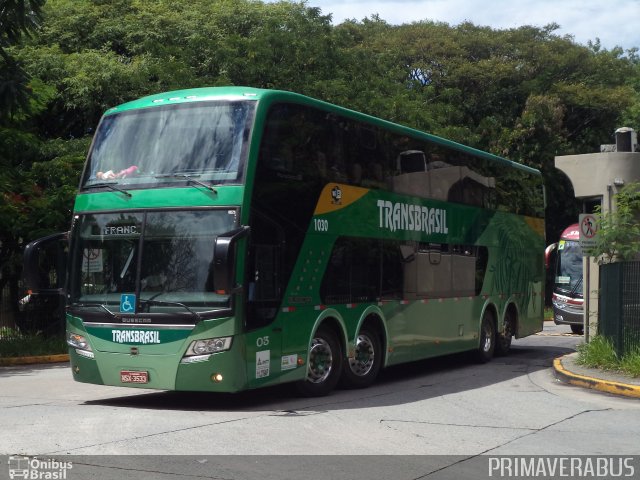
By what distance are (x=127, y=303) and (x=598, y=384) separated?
736cm

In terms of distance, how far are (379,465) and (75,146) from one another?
17.9 m

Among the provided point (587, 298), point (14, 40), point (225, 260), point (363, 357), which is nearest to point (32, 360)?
point (14, 40)

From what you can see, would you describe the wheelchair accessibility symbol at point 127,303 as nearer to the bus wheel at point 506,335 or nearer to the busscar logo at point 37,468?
the busscar logo at point 37,468

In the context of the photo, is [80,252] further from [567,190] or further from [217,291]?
[567,190]

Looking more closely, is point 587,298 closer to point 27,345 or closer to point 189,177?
point 189,177

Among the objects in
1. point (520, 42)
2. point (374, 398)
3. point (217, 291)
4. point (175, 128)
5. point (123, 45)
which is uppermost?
point (520, 42)

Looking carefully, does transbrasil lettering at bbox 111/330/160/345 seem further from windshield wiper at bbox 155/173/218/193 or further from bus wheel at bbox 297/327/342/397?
bus wheel at bbox 297/327/342/397

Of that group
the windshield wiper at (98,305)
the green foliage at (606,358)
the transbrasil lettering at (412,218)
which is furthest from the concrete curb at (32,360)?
the green foliage at (606,358)

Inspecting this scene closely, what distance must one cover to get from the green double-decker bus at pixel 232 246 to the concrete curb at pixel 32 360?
24.7ft

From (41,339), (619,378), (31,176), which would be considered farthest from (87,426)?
(31,176)

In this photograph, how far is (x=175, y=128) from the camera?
463 inches

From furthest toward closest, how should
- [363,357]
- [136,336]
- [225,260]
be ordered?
[363,357]
[136,336]
[225,260]

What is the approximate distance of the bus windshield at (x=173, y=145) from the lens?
1142 centimetres

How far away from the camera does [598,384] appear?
13992 mm
